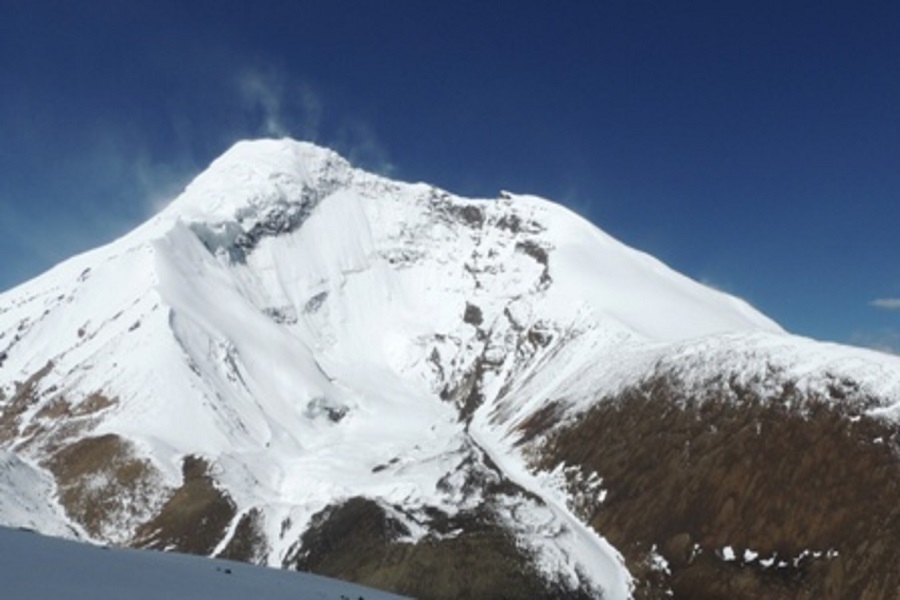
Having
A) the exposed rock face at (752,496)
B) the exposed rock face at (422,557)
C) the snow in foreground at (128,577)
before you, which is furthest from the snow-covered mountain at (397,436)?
the snow in foreground at (128,577)

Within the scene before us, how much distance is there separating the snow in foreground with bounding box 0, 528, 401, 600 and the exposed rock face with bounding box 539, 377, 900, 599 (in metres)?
70.4

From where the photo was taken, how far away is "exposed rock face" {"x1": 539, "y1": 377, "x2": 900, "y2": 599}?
7681cm

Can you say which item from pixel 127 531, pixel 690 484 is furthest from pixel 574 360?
pixel 127 531

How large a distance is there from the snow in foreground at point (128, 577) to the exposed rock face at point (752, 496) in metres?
70.4

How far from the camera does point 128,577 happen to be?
502 inches

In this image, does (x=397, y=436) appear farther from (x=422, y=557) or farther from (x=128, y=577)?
(x=128, y=577)

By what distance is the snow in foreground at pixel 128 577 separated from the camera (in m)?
11.1

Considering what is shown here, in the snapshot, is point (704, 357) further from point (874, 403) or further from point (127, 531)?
point (127, 531)

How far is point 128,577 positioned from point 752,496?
286 ft

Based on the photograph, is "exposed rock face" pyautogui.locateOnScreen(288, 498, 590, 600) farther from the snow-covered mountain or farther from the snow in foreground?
the snow in foreground

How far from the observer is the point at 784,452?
305 ft

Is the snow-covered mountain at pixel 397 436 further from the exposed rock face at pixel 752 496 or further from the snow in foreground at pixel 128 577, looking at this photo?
the snow in foreground at pixel 128 577

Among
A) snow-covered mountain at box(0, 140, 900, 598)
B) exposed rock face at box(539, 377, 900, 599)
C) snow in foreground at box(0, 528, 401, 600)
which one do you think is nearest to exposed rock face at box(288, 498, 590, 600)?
snow-covered mountain at box(0, 140, 900, 598)

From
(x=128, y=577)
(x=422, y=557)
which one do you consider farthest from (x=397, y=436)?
(x=128, y=577)
